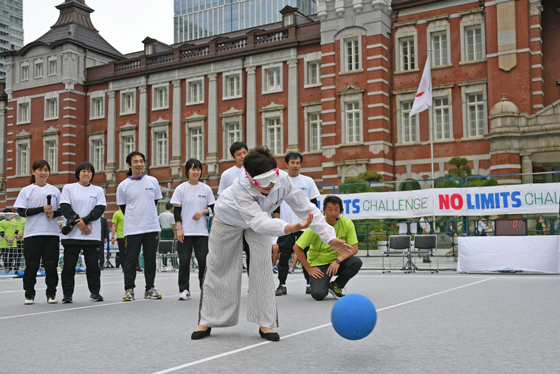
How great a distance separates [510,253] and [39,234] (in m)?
10.4

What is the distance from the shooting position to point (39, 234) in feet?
28.7

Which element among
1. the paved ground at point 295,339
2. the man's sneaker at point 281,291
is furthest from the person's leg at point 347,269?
the man's sneaker at point 281,291

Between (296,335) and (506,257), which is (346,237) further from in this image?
(506,257)

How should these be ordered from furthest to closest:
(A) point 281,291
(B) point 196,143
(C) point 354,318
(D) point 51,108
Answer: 1. (D) point 51,108
2. (B) point 196,143
3. (A) point 281,291
4. (C) point 354,318

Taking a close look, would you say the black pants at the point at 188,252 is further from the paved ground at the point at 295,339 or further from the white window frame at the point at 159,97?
the white window frame at the point at 159,97

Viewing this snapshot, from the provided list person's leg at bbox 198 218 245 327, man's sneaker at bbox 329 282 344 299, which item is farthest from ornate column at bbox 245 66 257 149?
person's leg at bbox 198 218 245 327

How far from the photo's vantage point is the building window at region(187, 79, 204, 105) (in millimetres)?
40688

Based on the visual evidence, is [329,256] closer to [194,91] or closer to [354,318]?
[354,318]

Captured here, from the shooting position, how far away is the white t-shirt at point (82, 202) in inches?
345

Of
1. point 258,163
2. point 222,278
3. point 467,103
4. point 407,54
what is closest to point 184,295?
point 222,278

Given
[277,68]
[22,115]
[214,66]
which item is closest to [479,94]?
[277,68]

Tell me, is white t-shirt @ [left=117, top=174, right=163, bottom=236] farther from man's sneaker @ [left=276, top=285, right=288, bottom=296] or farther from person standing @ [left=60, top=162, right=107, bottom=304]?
man's sneaker @ [left=276, top=285, right=288, bottom=296]

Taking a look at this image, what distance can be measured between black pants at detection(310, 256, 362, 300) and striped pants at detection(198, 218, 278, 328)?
119 inches

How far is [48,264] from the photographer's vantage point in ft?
29.0
